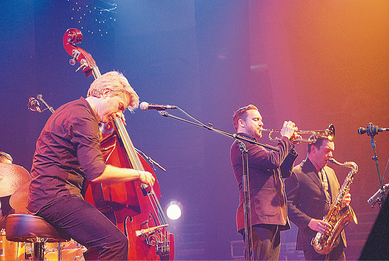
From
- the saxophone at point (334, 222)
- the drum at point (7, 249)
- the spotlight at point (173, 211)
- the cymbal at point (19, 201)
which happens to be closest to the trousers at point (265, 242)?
the saxophone at point (334, 222)

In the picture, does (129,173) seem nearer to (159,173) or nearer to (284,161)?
(284,161)

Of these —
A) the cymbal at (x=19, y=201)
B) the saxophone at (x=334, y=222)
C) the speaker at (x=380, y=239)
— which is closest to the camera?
the speaker at (x=380, y=239)

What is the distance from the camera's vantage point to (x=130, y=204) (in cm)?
270

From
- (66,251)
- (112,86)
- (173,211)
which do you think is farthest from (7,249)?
(112,86)

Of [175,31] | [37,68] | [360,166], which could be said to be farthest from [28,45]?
[360,166]

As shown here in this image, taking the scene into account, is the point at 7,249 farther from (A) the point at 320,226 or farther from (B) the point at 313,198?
(B) the point at 313,198

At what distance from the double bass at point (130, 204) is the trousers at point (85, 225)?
465mm

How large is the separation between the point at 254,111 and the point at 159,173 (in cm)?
338

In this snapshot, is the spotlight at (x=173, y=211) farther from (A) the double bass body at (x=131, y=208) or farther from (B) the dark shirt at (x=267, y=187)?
(A) the double bass body at (x=131, y=208)

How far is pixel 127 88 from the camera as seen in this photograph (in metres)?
2.59

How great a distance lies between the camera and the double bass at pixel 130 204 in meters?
2.61

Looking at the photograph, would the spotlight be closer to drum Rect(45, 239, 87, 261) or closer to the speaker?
drum Rect(45, 239, 87, 261)

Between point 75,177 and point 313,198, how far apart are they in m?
3.16

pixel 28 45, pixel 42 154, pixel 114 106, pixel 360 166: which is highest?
pixel 28 45
